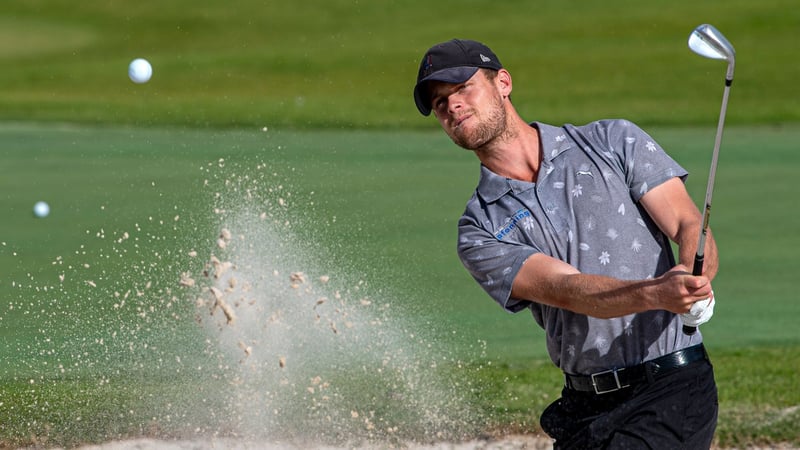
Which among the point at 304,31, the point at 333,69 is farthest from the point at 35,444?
the point at 304,31

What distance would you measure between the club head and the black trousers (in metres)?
1.00

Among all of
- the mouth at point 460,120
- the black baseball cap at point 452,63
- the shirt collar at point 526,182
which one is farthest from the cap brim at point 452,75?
the shirt collar at point 526,182

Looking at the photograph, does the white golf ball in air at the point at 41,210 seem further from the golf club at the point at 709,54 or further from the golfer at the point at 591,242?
the golf club at the point at 709,54

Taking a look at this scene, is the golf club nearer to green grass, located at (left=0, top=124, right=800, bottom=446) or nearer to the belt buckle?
the belt buckle

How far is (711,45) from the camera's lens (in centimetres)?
367

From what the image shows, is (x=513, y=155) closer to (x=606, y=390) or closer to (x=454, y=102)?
(x=454, y=102)

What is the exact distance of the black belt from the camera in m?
3.94

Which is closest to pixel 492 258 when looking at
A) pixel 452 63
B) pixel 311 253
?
pixel 452 63

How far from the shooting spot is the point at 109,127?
57.6 ft

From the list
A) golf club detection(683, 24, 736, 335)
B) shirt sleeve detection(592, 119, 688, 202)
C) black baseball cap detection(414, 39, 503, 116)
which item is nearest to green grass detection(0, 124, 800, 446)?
shirt sleeve detection(592, 119, 688, 202)

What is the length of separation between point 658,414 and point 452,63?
4.30ft

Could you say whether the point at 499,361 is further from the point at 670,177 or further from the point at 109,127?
the point at 109,127

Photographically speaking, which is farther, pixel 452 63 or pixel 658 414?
pixel 452 63

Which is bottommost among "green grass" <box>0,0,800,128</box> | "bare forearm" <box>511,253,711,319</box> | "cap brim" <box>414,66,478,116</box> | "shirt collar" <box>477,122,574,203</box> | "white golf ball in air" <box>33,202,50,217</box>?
"bare forearm" <box>511,253,711,319</box>
